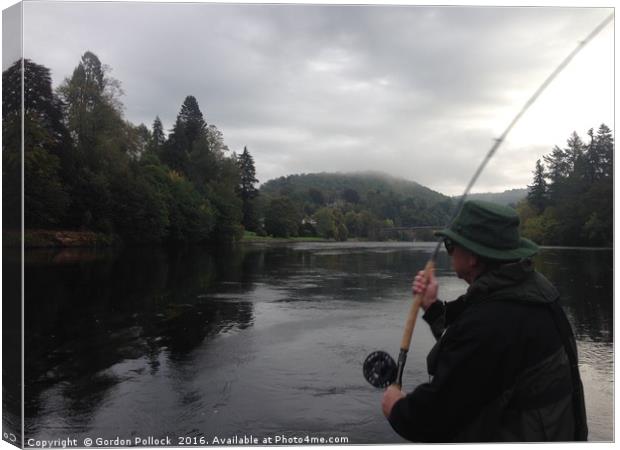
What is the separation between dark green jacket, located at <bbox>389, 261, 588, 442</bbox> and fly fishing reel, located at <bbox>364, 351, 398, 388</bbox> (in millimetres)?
419

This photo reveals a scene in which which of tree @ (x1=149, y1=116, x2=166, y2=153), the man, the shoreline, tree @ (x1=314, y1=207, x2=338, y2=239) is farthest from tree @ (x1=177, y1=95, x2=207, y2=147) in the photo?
the man

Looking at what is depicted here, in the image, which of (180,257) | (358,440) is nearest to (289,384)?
(358,440)

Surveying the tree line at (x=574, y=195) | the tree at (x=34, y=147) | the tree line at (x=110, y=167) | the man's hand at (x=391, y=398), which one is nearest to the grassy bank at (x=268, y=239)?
the tree line at (x=110, y=167)

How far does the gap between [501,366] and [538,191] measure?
196 inches

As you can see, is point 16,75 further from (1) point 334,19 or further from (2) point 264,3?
(1) point 334,19

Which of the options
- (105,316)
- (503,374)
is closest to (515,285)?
(503,374)

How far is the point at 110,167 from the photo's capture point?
666 cm

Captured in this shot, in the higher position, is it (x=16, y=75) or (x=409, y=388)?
(x=16, y=75)

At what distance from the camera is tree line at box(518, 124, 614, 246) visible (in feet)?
18.1

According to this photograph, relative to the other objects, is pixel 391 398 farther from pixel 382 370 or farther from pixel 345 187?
pixel 345 187

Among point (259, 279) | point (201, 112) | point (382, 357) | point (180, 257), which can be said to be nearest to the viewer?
point (382, 357)

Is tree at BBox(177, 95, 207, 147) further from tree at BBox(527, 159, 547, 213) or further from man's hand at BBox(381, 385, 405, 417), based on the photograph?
man's hand at BBox(381, 385, 405, 417)

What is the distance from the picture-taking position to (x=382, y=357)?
274 centimetres

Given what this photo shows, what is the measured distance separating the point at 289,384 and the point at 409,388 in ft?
5.35
